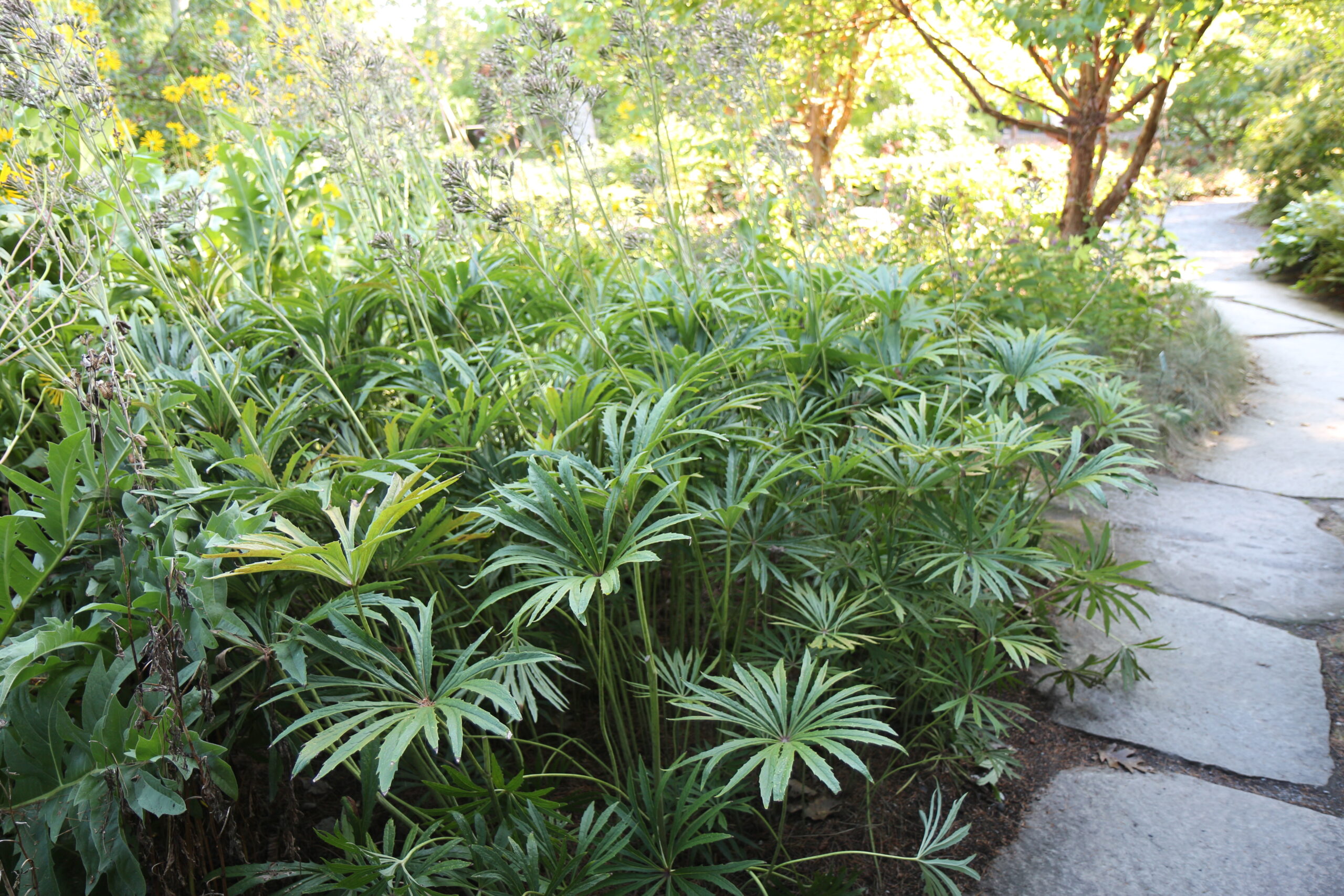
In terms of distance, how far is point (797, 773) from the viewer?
1944 mm

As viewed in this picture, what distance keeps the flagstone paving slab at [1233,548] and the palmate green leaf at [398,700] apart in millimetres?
2226

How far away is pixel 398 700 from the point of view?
1262 millimetres

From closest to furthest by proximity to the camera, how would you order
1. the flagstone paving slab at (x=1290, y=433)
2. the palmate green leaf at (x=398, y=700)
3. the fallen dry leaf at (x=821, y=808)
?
the palmate green leaf at (x=398, y=700)
the fallen dry leaf at (x=821, y=808)
the flagstone paving slab at (x=1290, y=433)

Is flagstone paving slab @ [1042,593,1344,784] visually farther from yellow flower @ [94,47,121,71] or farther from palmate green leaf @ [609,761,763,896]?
yellow flower @ [94,47,121,71]

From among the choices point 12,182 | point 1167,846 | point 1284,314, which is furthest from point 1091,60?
point 12,182

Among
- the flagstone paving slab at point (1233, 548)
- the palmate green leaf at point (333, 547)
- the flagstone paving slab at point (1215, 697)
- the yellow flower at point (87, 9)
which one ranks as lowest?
the flagstone paving slab at point (1233, 548)

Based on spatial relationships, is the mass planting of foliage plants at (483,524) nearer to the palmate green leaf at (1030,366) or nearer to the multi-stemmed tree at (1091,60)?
the palmate green leaf at (1030,366)

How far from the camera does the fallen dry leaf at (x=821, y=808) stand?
6.11 feet

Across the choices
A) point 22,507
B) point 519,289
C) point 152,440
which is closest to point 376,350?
point 519,289

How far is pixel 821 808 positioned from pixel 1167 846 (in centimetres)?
68

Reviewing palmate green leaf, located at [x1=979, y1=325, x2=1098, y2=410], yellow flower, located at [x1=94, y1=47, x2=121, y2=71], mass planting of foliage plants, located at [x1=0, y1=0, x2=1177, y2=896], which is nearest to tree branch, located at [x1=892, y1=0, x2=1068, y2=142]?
mass planting of foliage plants, located at [x1=0, y1=0, x2=1177, y2=896]

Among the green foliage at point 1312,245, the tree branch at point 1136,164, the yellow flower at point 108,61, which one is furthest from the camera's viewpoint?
the green foliage at point 1312,245

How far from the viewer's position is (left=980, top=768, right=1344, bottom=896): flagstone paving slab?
5.12ft

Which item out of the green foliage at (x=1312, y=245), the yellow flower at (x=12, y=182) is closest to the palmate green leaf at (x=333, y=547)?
the yellow flower at (x=12, y=182)
